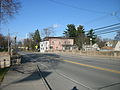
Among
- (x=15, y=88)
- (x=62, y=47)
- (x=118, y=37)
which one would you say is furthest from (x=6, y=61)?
(x=62, y=47)

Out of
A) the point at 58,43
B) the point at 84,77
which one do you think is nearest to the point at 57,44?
the point at 58,43

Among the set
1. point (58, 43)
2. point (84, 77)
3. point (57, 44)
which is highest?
point (58, 43)

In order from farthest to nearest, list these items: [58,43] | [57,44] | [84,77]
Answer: [58,43]
[57,44]
[84,77]

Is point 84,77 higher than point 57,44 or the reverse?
the reverse

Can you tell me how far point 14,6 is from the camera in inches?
672

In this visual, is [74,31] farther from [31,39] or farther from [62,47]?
[31,39]

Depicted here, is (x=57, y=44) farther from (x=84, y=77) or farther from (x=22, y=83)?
(x=22, y=83)

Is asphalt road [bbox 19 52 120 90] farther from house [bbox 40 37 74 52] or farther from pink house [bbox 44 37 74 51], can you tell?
pink house [bbox 44 37 74 51]

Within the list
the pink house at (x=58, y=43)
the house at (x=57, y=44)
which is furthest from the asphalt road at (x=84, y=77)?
the pink house at (x=58, y=43)

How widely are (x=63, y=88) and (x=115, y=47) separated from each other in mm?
85089

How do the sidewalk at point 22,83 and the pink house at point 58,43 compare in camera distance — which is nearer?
the sidewalk at point 22,83

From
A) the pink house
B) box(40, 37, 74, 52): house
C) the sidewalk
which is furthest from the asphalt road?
the pink house

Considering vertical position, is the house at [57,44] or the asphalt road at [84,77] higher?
the house at [57,44]

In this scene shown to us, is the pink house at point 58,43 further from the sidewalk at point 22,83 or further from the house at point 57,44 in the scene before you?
the sidewalk at point 22,83
